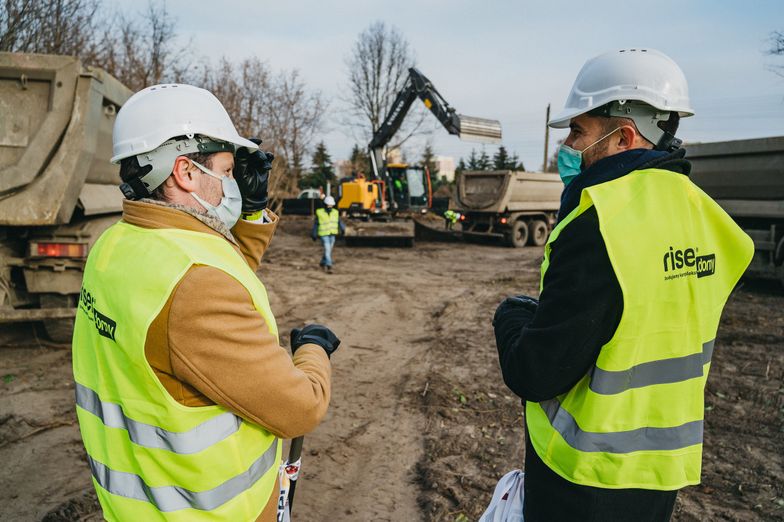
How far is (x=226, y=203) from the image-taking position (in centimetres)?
179

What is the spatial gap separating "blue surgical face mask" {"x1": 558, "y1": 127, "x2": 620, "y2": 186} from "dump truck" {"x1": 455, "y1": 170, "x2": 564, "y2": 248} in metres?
15.4

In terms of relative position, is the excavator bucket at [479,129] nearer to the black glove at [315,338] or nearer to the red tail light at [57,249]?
the red tail light at [57,249]

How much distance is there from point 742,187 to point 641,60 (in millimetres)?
8906

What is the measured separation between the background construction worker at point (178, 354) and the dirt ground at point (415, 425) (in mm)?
2003

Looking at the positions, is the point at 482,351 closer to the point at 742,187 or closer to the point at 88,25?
the point at 742,187

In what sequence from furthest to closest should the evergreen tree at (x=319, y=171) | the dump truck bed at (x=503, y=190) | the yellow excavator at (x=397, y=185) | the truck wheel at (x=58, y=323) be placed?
1. the evergreen tree at (x=319, y=171)
2. the dump truck bed at (x=503, y=190)
3. the yellow excavator at (x=397, y=185)
4. the truck wheel at (x=58, y=323)

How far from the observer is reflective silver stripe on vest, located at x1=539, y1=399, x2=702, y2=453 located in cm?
153

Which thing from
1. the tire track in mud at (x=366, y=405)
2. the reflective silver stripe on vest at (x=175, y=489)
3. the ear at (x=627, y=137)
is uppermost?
the ear at (x=627, y=137)

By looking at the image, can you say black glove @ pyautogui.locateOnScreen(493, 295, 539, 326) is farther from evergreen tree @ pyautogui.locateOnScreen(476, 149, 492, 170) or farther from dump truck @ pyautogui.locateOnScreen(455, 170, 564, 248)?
evergreen tree @ pyautogui.locateOnScreen(476, 149, 492, 170)

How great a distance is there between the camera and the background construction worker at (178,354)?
54.0 inches

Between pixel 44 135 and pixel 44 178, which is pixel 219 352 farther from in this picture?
pixel 44 135

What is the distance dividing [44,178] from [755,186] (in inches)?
405

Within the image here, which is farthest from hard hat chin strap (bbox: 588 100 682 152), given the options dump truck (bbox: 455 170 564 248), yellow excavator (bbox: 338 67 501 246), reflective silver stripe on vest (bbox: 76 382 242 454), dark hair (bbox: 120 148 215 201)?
dump truck (bbox: 455 170 564 248)

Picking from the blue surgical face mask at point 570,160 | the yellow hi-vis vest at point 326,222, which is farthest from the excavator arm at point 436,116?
the blue surgical face mask at point 570,160
